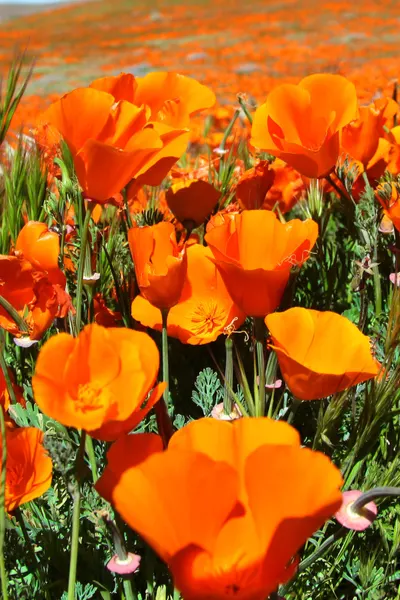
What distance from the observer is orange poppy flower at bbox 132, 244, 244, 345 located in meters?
1.01

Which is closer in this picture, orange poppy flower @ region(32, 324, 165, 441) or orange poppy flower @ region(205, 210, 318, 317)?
orange poppy flower @ region(32, 324, 165, 441)

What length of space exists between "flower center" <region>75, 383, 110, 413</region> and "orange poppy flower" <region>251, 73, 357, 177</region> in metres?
0.56

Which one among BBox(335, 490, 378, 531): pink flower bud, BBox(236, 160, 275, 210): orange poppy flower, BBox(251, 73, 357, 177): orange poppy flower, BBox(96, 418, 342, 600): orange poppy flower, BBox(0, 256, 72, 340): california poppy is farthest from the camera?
A: BBox(236, 160, 275, 210): orange poppy flower

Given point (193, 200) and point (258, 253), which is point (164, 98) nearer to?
point (193, 200)

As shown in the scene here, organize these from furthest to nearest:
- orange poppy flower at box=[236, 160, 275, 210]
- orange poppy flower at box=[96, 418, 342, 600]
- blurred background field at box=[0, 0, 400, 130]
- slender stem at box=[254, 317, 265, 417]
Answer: blurred background field at box=[0, 0, 400, 130]
orange poppy flower at box=[236, 160, 275, 210]
slender stem at box=[254, 317, 265, 417]
orange poppy flower at box=[96, 418, 342, 600]

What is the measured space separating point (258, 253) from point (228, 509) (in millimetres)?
451

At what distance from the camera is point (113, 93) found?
1.09m

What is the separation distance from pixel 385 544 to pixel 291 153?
60 cm

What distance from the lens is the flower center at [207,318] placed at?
3.43 ft

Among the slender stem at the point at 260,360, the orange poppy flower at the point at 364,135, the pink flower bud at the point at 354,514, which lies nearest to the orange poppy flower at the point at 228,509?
the pink flower bud at the point at 354,514

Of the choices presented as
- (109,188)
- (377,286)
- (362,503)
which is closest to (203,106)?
(109,188)

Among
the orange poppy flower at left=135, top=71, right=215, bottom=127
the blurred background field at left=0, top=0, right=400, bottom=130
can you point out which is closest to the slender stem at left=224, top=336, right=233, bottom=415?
the orange poppy flower at left=135, top=71, right=215, bottom=127

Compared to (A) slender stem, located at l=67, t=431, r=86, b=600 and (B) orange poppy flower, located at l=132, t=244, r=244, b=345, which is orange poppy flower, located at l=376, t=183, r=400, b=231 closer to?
(B) orange poppy flower, located at l=132, t=244, r=244, b=345

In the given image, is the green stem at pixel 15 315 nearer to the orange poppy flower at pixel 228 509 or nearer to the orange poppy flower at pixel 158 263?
the orange poppy flower at pixel 158 263
